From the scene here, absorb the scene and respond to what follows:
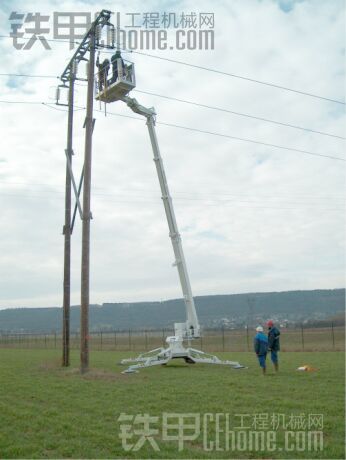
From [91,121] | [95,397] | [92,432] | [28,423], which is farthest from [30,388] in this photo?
[91,121]

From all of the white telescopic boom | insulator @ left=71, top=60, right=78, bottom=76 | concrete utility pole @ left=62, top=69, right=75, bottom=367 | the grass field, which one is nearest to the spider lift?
the white telescopic boom

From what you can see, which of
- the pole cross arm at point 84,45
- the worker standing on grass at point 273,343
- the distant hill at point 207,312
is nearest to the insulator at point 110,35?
the pole cross arm at point 84,45

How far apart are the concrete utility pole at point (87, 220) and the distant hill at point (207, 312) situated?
119632 mm

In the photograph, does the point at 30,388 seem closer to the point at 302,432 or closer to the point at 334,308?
the point at 302,432

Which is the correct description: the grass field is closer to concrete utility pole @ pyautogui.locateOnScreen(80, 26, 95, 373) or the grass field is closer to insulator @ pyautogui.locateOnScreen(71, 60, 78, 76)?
concrete utility pole @ pyautogui.locateOnScreen(80, 26, 95, 373)

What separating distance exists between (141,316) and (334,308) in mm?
53127

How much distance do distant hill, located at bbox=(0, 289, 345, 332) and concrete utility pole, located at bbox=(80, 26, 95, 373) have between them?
120m

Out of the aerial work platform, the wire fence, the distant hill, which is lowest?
the distant hill

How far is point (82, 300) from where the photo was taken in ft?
58.3

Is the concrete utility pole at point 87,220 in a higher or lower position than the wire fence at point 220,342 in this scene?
higher

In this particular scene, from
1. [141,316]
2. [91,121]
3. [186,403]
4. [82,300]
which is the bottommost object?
[141,316]

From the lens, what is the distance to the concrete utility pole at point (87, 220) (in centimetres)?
1775

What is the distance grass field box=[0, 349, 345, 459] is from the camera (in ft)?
24.8

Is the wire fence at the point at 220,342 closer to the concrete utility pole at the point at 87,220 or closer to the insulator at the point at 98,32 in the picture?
the concrete utility pole at the point at 87,220
